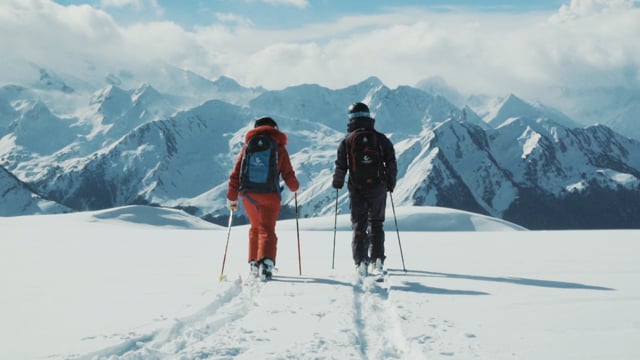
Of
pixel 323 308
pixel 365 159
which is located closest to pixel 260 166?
pixel 365 159

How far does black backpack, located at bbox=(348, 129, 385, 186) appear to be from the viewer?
10.2m

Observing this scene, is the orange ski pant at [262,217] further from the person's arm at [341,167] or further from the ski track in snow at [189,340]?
the ski track in snow at [189,340]

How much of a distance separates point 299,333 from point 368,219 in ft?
15.7

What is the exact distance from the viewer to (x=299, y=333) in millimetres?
5777

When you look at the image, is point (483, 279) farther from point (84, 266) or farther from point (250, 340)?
point (84, 266)

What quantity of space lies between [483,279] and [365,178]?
268 cm

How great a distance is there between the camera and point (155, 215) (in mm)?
46250

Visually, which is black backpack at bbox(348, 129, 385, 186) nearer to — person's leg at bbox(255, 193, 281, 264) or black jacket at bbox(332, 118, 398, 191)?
black jacket at bbox(332, 118, 398, 191)

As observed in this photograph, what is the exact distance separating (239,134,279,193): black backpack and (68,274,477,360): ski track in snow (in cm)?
245

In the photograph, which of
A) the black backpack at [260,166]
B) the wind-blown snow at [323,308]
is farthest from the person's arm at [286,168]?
the wind-blown snow at [323,308]

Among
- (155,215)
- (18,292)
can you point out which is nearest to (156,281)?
(18,292)

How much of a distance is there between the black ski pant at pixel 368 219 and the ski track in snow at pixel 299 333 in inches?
86.2

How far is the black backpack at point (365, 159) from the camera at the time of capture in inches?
404

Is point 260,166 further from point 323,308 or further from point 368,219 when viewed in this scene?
point 323,308
